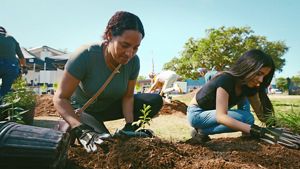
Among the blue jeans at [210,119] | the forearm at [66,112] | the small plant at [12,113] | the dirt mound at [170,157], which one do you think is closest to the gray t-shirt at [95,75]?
the forearm at [66,112]

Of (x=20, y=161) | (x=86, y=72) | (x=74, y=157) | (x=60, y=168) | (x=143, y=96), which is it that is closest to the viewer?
(x=20, y=161)

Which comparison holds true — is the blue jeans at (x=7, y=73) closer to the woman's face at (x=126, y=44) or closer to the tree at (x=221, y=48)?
the woman's face at (x=126, y=44)

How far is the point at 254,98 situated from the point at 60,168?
197 cm

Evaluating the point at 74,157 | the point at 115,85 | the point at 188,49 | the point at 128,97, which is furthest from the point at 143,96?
the point at 188,49

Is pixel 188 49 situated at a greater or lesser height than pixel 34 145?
greater

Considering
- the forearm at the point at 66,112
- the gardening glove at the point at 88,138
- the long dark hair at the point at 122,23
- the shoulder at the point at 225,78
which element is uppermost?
the long dark hair at the point at 122,23

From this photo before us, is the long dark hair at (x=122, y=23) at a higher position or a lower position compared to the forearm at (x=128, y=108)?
higher

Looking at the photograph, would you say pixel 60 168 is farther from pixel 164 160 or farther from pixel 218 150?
pixel 218 150

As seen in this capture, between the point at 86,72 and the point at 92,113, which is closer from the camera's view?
the point at 86,72

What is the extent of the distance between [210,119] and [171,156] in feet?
3.93

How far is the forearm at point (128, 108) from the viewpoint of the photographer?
96.3 inches

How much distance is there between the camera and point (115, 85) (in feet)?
7.72

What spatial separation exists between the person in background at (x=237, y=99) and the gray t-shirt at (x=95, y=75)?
701 millimetres

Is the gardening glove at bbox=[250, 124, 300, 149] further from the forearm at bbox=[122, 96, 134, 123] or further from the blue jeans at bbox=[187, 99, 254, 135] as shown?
the forearm at bbox=[122, 96, 134, 123]
